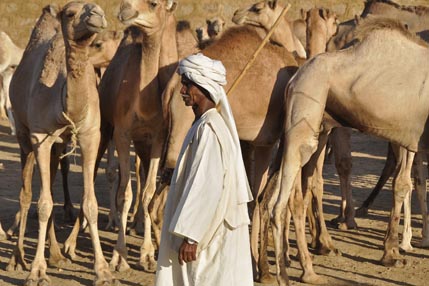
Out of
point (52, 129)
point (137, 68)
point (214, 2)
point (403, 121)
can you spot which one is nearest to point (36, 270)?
point (52, 129)

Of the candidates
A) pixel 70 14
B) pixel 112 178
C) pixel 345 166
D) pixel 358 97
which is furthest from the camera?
pixel 112 178

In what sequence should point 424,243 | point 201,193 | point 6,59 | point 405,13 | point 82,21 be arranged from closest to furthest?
1. point 201,193
2. point 82,21
3. point 424,243
4. point 405,13
5. point 6,59

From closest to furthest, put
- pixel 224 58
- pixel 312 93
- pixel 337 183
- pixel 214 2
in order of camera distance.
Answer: pixel 312 93, pixel 224 58, pixel 337 183, pixel 214 2

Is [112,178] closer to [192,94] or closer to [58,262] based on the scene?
[58,262]

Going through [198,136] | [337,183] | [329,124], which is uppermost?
[198,136]

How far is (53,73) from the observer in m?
9.08

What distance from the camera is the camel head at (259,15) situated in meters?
10.0

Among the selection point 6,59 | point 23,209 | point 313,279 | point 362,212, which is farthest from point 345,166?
point 6,59

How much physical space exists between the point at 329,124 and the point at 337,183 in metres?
5.39

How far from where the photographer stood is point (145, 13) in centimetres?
906

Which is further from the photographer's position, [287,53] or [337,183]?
[337,183]

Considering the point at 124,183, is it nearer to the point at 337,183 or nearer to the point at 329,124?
the point at 329,124

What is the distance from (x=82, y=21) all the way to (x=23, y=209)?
7.24ft

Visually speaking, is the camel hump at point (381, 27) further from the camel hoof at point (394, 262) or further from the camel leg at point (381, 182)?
the camel leg at point (381, 182)
